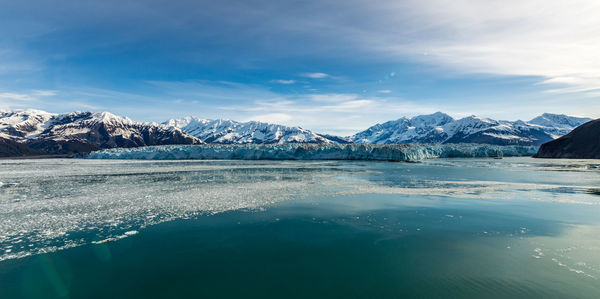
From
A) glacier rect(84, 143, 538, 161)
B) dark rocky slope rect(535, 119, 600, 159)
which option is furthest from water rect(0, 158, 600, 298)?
dark rocky slope rect(535, 119, 600, 159)

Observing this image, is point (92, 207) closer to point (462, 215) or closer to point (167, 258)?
point (167, 258)

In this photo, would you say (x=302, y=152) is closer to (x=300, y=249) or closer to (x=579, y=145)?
(x=579, y=145)

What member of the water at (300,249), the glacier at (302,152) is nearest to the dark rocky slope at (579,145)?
the glacier at (302,152)

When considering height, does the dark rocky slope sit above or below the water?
above

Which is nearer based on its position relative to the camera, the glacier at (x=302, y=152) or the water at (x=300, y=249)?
the water at (x=300, y=249)

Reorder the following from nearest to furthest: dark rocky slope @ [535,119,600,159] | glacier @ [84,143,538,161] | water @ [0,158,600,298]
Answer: water @ [0,158,600,298]
dark rocky slope @ [535,119,600,159]
glacier @ [84,143,538,161]

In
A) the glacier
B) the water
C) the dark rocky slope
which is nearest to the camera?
the water

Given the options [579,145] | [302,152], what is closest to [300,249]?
[302,152]

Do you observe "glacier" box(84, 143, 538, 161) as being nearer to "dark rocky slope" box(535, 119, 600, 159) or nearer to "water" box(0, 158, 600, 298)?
"dark rocky slope" box(535, 119, 600, 159)

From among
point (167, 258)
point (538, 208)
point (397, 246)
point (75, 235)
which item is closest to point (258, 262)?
point (167, 258)

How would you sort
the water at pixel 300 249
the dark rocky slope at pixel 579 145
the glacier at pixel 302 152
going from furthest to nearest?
1. the glacier at pixel 302 152
2. the dark rocky slope at pixel 579 145
3. the water at pixel 300 249

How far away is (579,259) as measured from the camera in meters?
7.55

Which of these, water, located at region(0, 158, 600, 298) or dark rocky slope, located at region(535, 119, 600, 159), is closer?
water, located at region(0, 158, 600, 298)

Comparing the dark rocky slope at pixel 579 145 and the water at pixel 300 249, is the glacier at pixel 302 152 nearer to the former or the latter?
the dark rocky slope at pixel 579 145
